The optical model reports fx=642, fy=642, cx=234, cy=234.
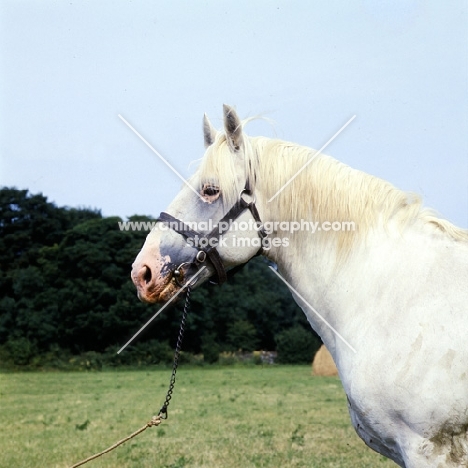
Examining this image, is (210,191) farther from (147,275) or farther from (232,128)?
(147,275)

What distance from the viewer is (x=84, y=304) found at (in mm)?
36500

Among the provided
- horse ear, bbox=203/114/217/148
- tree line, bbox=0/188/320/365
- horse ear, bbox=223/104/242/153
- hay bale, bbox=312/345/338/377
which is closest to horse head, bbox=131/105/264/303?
horse ear, bbox=223/104/242/153

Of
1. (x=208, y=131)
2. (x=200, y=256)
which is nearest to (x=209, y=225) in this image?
(x=200, y=256)

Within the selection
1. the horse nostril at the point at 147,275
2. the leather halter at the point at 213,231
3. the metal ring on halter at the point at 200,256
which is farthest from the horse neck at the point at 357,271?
the horse nostril at the point at 147,275

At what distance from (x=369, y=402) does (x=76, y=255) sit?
117 feet

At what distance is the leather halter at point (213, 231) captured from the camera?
398 centimetres

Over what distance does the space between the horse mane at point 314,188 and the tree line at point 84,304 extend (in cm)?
2939

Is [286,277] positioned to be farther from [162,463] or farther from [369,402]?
[162,463]

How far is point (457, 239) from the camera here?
12.2 feet

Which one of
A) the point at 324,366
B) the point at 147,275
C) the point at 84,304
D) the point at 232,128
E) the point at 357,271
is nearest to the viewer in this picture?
the point at 357,271

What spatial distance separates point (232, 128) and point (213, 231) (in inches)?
25.8

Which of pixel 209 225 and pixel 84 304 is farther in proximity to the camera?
pixel 84 304

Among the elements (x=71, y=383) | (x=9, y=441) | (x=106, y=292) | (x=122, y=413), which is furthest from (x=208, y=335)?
(x=9, y=441)

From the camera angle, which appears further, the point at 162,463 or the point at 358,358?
the point at 162,463
